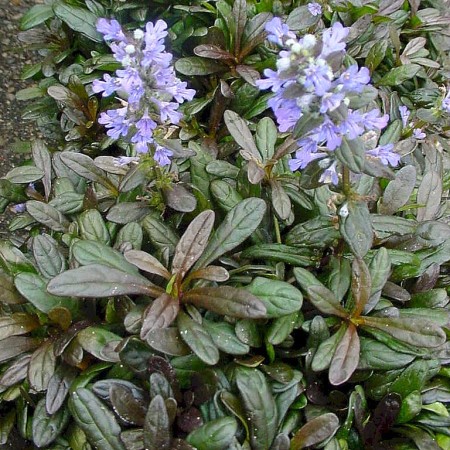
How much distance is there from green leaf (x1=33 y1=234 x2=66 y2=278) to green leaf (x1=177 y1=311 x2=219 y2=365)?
1.40 ft

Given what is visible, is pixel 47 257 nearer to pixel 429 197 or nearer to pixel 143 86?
pixel 143 86

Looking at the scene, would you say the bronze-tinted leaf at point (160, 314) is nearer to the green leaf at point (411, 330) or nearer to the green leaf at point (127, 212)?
the green leaf at point (127, 212)

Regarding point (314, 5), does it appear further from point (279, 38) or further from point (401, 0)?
point (279, 38)

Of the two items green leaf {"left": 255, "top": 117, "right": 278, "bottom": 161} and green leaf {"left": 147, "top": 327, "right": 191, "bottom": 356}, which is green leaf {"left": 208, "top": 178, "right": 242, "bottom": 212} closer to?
green leaf {"left": 255, "top": 117, "right": 278, "bottom": 161}

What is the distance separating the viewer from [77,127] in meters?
2.36

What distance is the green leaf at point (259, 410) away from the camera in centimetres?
155

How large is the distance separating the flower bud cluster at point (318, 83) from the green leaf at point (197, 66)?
86cm

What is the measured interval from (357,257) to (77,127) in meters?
1.29

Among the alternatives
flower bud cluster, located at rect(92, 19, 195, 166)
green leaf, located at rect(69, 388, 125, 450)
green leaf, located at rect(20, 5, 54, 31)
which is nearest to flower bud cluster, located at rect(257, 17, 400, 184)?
flower bud cluster, located at rect(92, 19, 195, 166)

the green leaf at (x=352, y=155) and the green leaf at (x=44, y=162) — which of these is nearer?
the green leaf at (x=352, y=155)

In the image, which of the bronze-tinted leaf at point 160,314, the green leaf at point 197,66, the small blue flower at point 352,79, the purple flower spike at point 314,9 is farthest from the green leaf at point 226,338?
the purple flower spike at point 314,9

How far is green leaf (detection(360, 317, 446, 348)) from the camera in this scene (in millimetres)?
1567

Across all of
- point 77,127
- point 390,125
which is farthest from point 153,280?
point 390,125

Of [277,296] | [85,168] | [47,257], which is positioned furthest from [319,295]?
[85,168]
